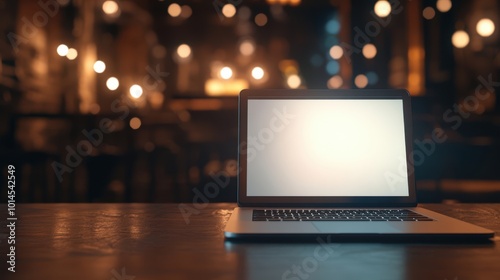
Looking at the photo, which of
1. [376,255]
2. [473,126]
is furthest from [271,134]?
[473,126]

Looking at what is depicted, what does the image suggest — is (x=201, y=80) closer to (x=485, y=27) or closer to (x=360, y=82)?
(x=360, y=82)

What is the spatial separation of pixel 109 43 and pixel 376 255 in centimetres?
272

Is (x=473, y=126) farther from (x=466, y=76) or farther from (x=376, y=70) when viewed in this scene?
(x=376, y=70)

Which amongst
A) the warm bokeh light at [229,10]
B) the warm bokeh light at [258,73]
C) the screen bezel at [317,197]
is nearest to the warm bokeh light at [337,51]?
the warm bokeh light at [258,73]

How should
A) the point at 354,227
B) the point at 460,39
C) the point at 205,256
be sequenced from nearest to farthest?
the point at 205,256 < the point at 354,227 < the point at 460,39

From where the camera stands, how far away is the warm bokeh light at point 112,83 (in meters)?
2.89

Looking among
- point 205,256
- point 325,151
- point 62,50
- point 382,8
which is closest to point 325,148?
point 325,151

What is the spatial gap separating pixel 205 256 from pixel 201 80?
2.43 m

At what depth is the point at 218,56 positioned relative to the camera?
292 cm

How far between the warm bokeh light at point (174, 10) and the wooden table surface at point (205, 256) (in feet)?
7.75

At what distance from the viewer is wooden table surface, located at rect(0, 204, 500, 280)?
479 mm

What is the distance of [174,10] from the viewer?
294cm

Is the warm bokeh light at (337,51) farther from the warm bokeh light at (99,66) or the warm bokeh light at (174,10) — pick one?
the warm bokeh light at (99,66)

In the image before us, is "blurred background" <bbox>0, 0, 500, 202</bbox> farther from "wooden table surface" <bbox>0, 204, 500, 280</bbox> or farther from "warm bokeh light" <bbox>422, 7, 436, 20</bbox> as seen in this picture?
"wooden table surface" <bbox>0, 204, 500, 280</bbox>
